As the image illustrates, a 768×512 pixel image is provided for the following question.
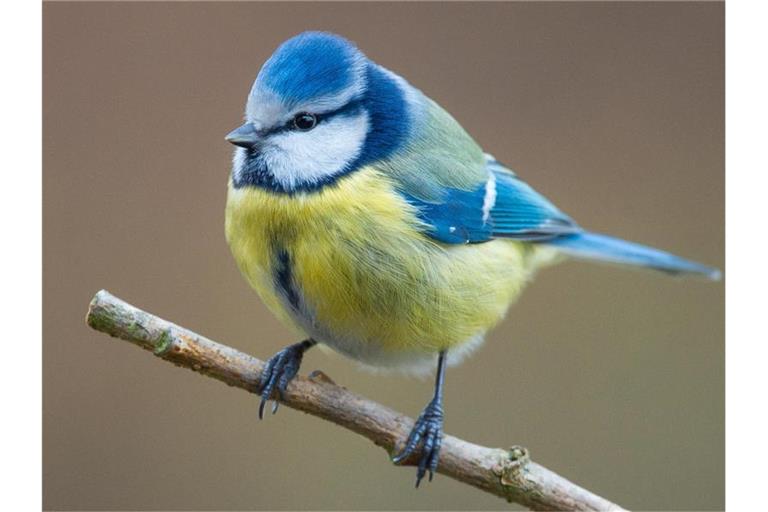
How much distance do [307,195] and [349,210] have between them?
0.07 metres

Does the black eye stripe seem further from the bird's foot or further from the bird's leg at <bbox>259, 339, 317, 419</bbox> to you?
the bird's foot

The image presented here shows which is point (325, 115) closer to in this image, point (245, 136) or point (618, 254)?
point (245, 136)

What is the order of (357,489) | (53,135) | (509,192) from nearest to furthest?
(509,192) < (53,135) < (357,489)

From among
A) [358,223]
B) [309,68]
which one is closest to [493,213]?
[358,223]

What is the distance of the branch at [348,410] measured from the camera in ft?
4.37

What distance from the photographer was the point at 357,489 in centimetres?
247

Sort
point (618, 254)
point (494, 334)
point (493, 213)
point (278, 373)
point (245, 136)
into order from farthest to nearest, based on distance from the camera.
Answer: point (494, 334) → point (618, 254) → point (493, 213) → point (278, 373) → point (245, 136)

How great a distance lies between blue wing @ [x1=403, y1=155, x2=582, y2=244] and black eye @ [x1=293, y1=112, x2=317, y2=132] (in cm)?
20

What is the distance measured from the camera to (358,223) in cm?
150

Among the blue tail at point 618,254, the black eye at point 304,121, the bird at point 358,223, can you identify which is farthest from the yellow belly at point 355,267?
the blue tail at point 618,254

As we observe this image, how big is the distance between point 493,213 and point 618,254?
0.43 m

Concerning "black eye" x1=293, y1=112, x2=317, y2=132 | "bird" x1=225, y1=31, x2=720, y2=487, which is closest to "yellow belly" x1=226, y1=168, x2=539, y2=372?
"bird" x1=225, y1=31, x2=720, y2=487

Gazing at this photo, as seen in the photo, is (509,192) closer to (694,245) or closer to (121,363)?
(694,245)

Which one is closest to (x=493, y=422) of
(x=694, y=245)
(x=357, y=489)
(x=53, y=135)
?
(x=357, y=489)
